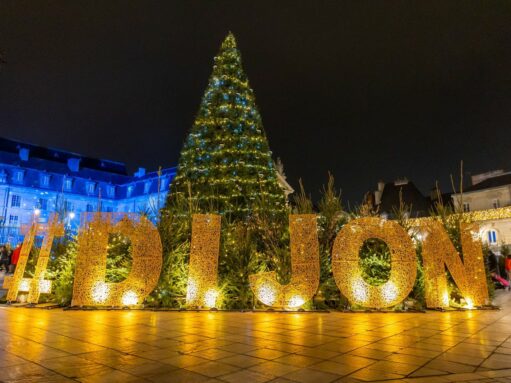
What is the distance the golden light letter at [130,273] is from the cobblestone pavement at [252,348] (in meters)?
1.01

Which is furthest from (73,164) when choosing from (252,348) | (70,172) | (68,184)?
(252,348)

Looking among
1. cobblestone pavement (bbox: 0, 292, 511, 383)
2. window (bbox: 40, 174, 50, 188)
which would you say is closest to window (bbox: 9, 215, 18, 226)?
window (bbox: 40, 174, 50, 188)

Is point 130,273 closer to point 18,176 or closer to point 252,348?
point 252,348

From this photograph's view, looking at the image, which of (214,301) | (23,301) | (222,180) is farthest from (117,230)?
(222,180)

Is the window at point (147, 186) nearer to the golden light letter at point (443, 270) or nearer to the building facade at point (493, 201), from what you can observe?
Answer: the building facade at point (493, 201)

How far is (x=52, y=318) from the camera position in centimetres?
813

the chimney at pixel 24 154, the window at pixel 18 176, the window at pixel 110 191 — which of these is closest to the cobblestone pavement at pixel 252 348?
the window at pixel 18 176

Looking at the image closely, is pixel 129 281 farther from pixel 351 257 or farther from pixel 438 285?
pixel 438 285

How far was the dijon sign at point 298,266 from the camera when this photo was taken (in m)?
9.23

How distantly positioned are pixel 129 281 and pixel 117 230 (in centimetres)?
139

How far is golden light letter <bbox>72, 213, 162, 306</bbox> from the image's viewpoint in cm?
956

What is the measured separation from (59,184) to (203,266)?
2056 inches

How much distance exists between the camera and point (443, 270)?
32.5 ft

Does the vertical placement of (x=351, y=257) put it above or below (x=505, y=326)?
above
